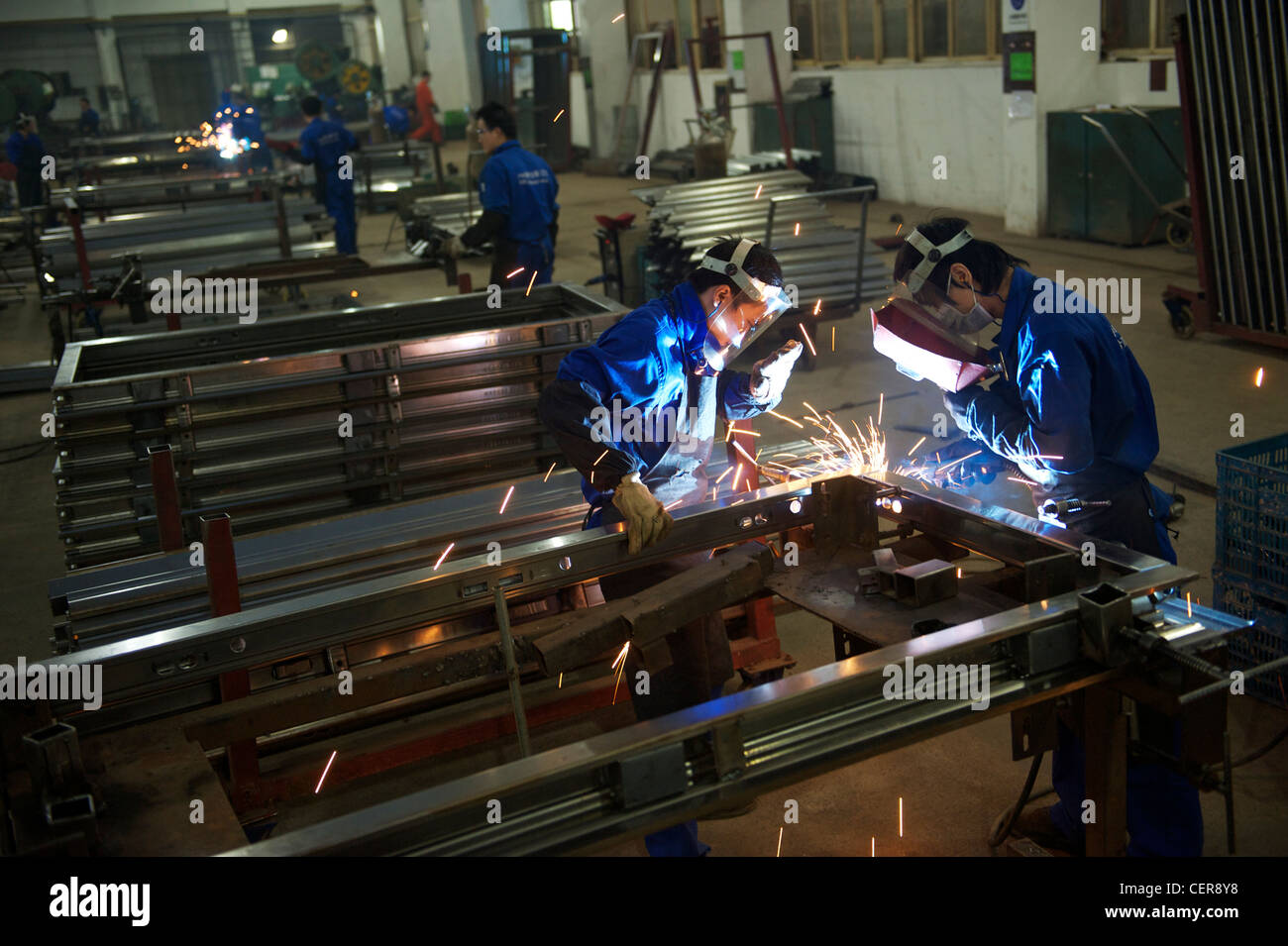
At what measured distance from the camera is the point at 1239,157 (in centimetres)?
666

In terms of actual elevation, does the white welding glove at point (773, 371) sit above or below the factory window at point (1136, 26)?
below

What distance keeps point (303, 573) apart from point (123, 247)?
787cm

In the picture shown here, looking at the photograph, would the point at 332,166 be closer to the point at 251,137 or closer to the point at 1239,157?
the point at 251,137

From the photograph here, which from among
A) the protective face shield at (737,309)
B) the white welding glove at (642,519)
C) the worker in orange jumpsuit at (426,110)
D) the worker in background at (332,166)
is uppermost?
the worker in orange jumpsuit at (426,110)

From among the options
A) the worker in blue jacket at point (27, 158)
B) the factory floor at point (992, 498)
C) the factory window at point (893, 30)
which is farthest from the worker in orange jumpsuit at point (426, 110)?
the factory floor at point (992, 498)

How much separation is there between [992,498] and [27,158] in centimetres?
1410

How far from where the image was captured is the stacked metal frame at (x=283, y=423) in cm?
423

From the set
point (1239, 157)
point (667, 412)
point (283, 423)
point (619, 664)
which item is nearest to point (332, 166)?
point (283, 423)

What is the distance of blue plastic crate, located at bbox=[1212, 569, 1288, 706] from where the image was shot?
340cm

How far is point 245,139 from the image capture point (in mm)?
15508

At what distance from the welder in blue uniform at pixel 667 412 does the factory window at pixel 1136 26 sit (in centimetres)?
866

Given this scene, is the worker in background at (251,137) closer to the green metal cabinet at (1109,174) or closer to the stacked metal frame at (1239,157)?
the green metal cabinet at (1109,174)

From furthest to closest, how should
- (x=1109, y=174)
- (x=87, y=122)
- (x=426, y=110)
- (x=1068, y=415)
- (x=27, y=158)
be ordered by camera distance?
(x=87, y=122)
(x=426, y=110)
(x=27, y=158)
(x=1109, y=174)
(x=1068, y=415)

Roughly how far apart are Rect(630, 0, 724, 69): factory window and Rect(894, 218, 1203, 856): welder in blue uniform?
13.8 meters
